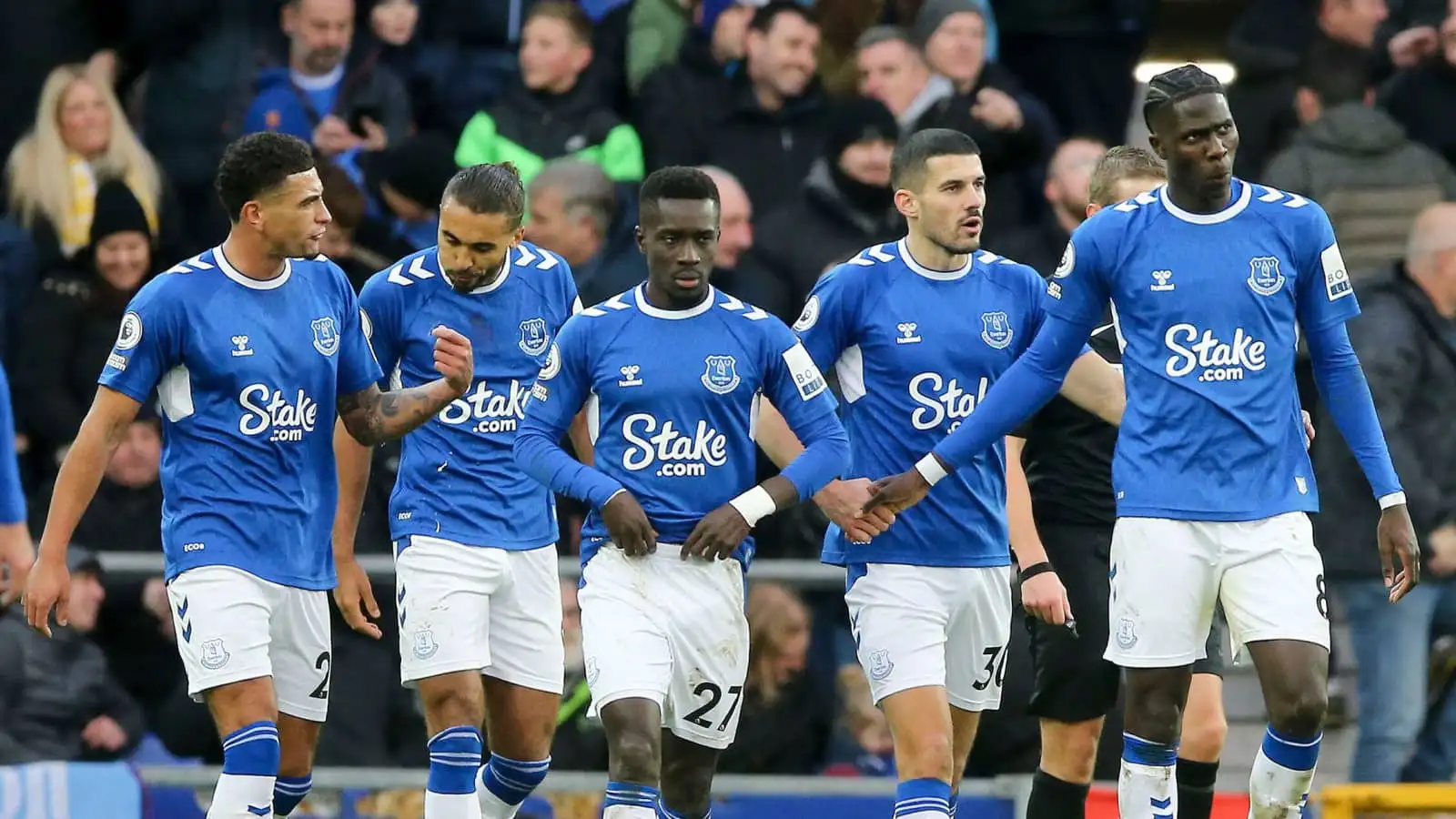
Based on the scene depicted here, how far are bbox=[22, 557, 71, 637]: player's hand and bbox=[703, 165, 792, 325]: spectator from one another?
4262 mm

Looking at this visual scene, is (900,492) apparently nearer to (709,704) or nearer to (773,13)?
(709,704)

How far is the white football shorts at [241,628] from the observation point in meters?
8.61

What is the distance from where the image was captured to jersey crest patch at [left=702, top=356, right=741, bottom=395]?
8.84 meters

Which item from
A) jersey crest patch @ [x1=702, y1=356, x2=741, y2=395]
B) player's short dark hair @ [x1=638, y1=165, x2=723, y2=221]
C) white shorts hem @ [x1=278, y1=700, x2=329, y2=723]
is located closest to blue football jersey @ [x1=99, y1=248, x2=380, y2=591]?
white shorts hem @ [x1=278, y1=700, x2=329, y2=723]

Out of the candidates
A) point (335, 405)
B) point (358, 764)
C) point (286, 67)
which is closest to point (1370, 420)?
point (335, 405)

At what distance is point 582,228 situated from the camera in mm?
12227

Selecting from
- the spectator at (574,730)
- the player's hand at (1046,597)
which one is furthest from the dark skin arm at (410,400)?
the spectator at (574,730)

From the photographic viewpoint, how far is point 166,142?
1390cm

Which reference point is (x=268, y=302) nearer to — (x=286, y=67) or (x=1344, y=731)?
(x=286, y=67)

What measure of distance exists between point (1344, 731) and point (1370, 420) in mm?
4527

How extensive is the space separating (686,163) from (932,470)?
4.45 m

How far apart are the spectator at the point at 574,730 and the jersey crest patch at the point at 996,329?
3.11 m

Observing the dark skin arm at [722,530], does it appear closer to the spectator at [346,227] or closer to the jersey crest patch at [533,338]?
the jersey crest patch at [533,338]

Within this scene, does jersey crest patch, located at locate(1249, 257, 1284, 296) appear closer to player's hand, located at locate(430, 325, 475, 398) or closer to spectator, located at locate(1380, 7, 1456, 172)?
player's hand, located at locate(430, 325, 475, 398)
